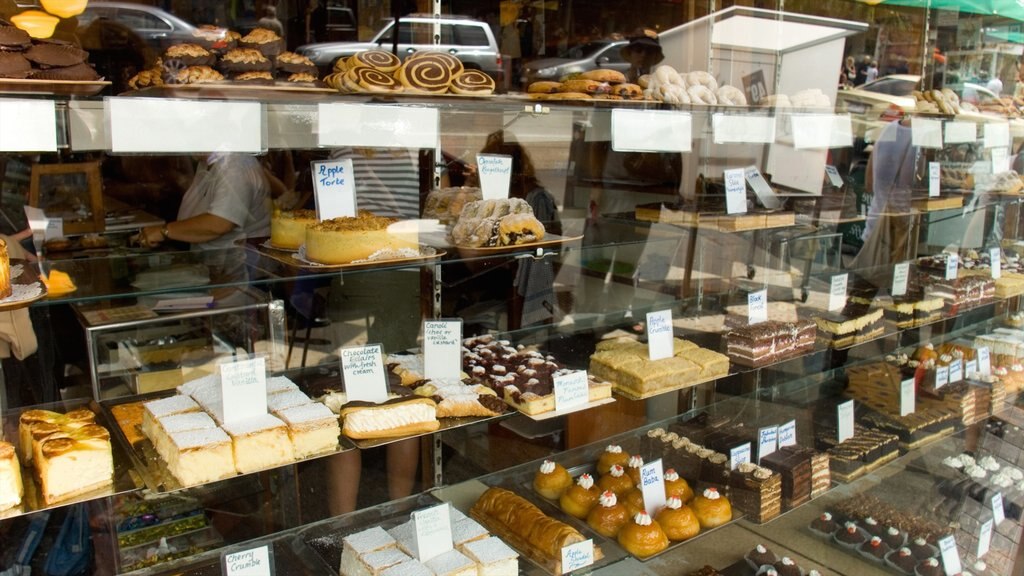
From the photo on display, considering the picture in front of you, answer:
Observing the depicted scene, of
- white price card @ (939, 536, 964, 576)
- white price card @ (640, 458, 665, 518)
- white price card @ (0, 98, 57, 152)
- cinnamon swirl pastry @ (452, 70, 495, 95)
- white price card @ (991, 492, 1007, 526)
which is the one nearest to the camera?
white price card @ (0, 98, 57, 152)

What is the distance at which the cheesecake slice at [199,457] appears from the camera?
5.16 feet

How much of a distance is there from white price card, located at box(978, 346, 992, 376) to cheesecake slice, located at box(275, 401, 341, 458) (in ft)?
10.3

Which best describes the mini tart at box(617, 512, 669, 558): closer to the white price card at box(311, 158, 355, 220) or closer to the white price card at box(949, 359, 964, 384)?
the white price card at box(311, 158, 355, 220)

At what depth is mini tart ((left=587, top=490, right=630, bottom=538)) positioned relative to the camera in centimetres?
236

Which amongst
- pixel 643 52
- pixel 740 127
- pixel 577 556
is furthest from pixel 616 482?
pixel 643 52

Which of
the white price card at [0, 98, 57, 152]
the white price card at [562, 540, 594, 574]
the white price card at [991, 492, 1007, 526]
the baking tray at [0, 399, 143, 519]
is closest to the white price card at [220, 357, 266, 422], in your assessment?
the baking tray at [0, 399, 143, 519]

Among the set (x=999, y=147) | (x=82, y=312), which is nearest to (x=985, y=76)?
(x=999, y=147)

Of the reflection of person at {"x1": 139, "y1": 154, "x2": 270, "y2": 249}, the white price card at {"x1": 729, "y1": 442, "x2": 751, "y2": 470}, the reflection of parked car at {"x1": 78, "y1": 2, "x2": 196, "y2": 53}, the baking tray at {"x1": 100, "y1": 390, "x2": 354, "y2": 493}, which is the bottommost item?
the white price card at {"x1": 729, "y1": 442, "x2": 751, "y2": 470}

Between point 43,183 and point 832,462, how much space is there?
3.46 meters

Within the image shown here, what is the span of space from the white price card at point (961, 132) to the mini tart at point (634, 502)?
239 cm

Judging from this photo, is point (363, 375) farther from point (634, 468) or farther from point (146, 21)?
point (146, 21)

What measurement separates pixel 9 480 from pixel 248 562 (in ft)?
1.90

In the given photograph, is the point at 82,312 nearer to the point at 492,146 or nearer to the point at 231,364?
the point at 231,364

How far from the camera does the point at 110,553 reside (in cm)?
245
